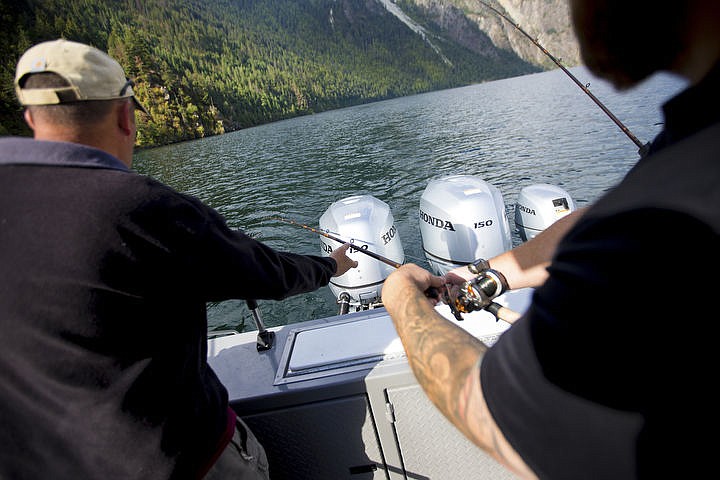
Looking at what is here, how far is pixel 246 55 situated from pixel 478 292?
111 m

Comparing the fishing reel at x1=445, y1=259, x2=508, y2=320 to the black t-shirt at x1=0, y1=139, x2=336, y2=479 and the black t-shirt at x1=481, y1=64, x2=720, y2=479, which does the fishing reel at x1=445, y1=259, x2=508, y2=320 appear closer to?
the black t-shirt at x1=0, y1=139, x2=336, y2=479

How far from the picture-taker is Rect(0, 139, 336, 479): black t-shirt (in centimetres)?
95

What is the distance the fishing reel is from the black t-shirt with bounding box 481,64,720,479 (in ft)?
3.54

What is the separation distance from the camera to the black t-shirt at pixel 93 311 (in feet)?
3.13

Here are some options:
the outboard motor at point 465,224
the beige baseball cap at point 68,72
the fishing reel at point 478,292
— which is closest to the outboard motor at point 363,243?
the outboard motor at point 465,224

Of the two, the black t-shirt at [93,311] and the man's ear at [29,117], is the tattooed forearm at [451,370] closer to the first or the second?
the black t-shirt at [93,311]

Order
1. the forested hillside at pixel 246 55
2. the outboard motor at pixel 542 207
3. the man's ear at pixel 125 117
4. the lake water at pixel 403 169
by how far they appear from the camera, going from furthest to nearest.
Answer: the forested hillside at pixel 246 55
the lake water at pixel 403 169
the outboard motor at pixel 542 207
the man's ear at pixel 125 117

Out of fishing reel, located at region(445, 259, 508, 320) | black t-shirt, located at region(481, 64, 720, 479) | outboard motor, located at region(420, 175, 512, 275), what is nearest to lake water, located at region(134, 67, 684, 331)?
outboard motor, located at region(420, 175, 512, 275)

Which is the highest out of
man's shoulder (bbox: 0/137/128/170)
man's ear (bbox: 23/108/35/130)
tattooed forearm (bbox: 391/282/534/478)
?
man's ear (bbox: 23/108/35/130)

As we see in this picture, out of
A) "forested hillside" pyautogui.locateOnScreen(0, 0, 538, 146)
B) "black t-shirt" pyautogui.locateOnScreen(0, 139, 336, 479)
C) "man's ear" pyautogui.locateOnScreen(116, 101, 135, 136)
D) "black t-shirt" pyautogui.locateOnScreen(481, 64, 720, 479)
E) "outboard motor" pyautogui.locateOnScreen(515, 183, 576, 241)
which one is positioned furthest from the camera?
"forested hillside" pyautogui.locateOnScreen(0, 0, 538, 146)

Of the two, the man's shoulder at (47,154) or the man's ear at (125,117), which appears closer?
the man's shoulder at (47,154)

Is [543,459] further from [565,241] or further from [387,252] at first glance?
[387,252]

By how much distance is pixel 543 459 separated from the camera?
1.86ft

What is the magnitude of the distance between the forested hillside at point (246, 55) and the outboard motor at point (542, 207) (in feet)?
115
